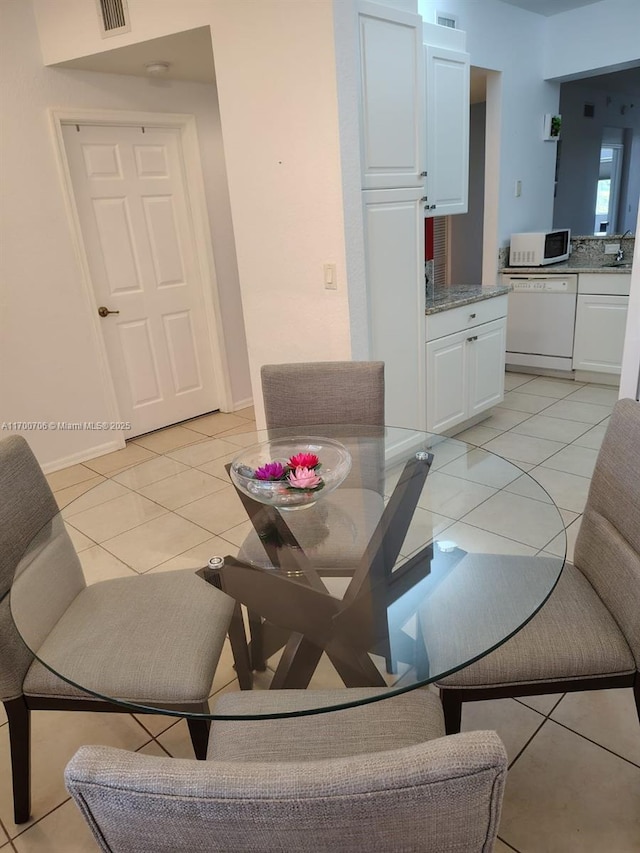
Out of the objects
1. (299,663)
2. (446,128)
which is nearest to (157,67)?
(446,128)

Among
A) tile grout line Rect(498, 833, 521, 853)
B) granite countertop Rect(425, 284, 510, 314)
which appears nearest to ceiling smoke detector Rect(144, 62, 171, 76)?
granite countertop Rect(425, 284, 510, 314)

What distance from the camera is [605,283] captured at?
4316 mm

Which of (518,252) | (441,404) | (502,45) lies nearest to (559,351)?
(518,252)

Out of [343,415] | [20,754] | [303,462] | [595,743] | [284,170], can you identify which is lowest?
[595,743]

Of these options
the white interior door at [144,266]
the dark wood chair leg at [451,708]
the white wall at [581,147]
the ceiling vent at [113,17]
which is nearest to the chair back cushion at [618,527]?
the dark wood chair leg at [451,708]

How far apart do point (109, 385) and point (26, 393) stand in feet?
1.72

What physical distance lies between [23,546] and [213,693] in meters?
0.73

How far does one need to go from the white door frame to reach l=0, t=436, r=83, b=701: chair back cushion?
7.53 ft

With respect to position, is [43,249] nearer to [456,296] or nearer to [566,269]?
[456,296]

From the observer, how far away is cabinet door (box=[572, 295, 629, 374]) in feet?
14.2

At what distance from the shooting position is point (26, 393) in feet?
11.5

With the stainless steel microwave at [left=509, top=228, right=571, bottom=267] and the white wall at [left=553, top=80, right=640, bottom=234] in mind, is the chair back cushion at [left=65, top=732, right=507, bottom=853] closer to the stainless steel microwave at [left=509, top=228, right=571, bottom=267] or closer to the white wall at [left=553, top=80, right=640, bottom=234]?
the stainless steel microwave at [left=509, top=228, right=571, bottom=267]

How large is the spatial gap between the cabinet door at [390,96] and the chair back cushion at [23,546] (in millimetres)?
1900

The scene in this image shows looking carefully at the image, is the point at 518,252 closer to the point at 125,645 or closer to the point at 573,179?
the point at 573,179
